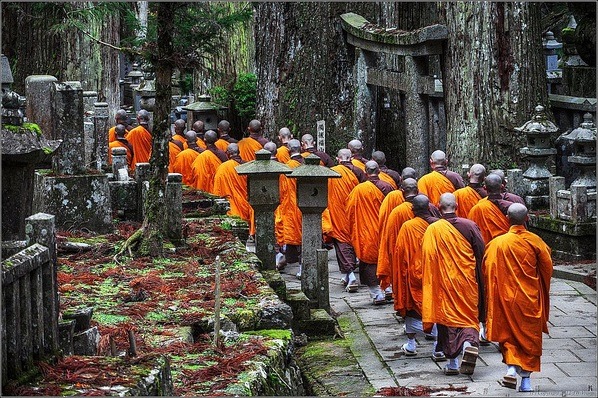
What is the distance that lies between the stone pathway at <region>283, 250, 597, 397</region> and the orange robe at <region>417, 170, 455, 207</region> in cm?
137

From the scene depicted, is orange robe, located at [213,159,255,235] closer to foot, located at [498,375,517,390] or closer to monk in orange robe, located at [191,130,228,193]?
monk in orange robe, located at [191,130,228,193]

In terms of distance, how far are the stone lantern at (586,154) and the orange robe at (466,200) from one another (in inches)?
93.2

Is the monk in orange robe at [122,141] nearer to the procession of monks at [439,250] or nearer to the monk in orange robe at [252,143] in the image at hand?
the monk in orange robe at [252,143]

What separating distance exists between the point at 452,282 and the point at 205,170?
822 centimetres

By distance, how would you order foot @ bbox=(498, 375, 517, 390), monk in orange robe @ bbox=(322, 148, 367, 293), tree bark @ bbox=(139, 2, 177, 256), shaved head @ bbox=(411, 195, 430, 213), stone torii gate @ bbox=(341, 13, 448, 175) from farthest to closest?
stone torii gate @ bbox=(341, 13, 448, 175) < monk in orange robe @ bbox=(322, 148, 367, 293) < tree bark @ bbox=(139, 2, 177, 256) < shaved head @ bbox=(411, 195, 430, 213) < foot @ bbox=(498, 375, 517, 390)

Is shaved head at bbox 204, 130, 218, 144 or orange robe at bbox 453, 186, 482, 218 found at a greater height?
shaved head at bbox 204, 130, 218, 144

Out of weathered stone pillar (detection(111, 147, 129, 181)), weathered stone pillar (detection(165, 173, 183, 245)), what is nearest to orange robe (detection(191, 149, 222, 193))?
weathered stone pillar (detection(111, 147, 129, 181))

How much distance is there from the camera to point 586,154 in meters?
15.2

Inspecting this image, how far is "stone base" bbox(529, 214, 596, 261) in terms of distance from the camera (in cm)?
1482

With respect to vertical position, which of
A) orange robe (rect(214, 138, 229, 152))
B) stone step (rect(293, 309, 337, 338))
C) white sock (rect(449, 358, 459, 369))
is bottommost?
white sock (rect(449, 358, 459, 369))

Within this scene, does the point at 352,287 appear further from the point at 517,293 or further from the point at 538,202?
the point at 517,293

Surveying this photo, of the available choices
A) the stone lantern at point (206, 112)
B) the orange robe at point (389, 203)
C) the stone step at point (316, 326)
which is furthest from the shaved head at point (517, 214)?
the stone lantern at point (206, 112)

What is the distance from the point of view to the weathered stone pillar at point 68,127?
13812mm

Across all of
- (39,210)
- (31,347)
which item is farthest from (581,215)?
(31,347)
